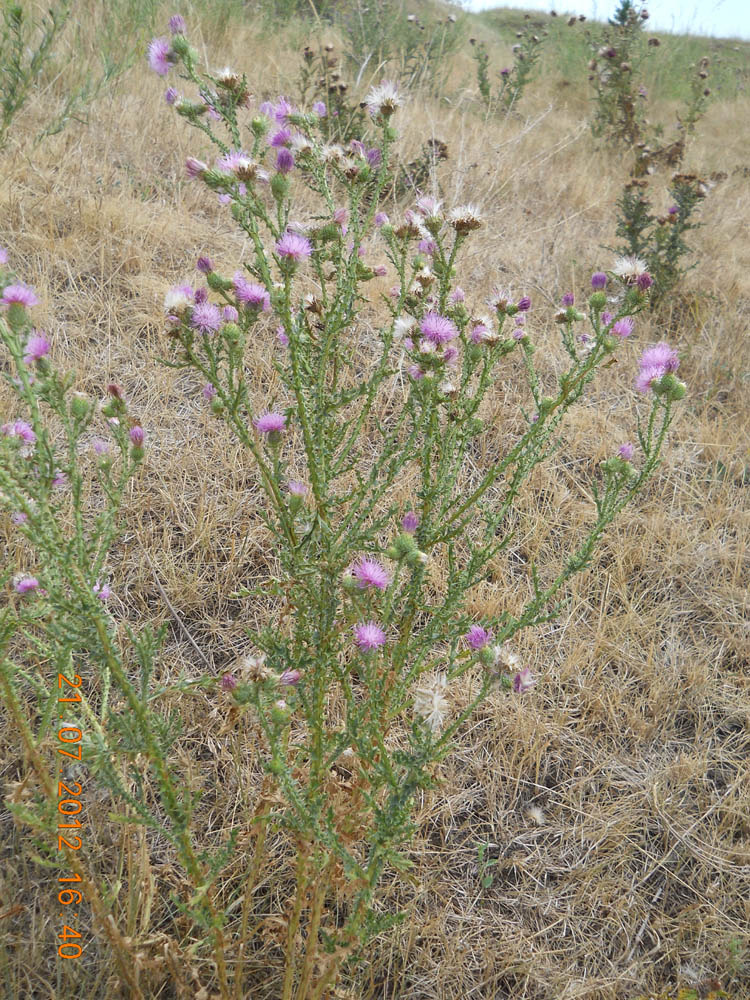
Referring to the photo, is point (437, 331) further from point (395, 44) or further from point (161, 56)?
point (395, 44)

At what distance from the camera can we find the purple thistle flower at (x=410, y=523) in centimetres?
131

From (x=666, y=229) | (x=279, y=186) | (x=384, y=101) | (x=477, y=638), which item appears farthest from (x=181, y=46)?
(x=666, y=229)

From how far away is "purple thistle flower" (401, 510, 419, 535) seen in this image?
51.6 inches

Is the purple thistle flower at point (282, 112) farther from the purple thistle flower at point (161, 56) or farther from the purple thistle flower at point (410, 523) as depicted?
the purple thistle flower at point (410, 523)

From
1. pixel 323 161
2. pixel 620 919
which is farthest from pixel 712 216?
pixel 620 919

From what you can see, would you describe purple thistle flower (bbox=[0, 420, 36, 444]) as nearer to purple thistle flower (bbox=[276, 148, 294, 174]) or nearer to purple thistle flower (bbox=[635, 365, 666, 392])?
purple thistle flower (bbox=[276, 148, 294, 174])

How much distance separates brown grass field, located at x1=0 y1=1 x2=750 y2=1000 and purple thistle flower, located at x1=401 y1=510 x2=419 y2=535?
0.56 metres

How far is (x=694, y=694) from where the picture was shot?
2043mm

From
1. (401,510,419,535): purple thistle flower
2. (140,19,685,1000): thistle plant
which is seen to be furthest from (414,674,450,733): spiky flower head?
(401,510,419,535): purple thistle flower

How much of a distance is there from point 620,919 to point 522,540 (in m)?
1.16

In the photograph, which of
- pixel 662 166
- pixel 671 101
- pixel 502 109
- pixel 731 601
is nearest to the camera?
pixel 731 601

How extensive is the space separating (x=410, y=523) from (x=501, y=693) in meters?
0.83

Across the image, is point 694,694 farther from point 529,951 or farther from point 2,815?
point 2,815

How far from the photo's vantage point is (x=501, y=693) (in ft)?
6.27
